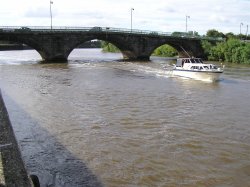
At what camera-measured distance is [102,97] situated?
3409 cm

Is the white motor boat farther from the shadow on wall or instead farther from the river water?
the shadow on wall

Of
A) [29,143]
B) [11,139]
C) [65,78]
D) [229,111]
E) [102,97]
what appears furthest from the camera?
[65,78]

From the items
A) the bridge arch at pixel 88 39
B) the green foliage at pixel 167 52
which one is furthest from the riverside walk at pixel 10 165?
the green foliage at pixel 167 52

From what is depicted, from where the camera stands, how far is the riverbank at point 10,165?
35.8 feet

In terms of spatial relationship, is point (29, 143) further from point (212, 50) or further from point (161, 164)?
point (212, 50)

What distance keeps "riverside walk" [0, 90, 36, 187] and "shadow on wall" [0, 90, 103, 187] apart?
5.43 ft

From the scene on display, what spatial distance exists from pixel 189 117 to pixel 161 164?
9.67 metres

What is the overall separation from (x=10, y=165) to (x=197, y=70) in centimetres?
3741

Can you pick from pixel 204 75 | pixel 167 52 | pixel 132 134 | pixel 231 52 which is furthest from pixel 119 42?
pixel 132 134

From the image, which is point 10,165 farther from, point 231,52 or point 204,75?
point 231,52

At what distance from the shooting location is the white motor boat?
150ft

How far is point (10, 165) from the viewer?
12.2 metres

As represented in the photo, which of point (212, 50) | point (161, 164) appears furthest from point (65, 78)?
→ point (212, 50)

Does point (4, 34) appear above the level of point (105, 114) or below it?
above
